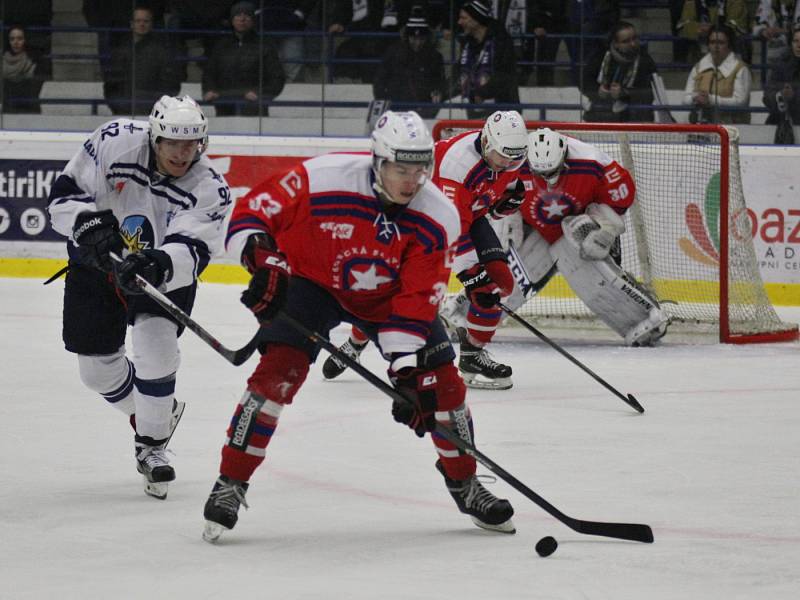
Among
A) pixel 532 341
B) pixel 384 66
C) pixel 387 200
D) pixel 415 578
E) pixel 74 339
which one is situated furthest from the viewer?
pixel 384 66

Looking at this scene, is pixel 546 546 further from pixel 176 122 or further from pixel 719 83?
pixel 719 83

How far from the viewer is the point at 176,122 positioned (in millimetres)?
3824

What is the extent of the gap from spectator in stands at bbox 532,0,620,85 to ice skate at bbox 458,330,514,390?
308 centimetres

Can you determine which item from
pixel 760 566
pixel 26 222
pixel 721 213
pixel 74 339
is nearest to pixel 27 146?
pixel 26 222

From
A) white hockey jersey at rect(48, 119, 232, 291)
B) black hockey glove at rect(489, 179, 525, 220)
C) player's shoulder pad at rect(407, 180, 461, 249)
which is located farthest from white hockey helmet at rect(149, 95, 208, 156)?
black hockey glove at rect(489, 179, 525, 220)

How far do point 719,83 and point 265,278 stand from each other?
5732 millimetres

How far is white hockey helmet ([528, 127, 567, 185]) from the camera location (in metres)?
6.62

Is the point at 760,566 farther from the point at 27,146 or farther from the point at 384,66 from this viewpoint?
the point at 27,146

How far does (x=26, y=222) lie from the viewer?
9.23m

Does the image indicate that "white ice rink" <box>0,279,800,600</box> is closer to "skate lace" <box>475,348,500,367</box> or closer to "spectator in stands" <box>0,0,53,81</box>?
"skate lace" <box>475,348,500,367</box>

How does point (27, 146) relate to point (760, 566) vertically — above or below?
above

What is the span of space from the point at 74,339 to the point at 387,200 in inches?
45.0

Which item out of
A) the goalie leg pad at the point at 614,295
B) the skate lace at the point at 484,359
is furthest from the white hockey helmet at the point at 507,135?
the goalie leg pad at the point at 614,295

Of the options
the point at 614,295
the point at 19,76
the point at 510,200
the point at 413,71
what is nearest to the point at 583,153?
the point at 614,295
